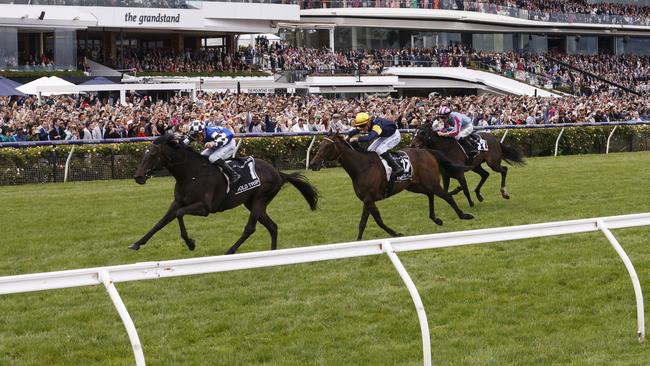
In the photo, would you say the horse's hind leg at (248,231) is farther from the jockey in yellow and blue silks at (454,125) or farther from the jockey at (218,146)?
the jockey in yellow and blue silks at (454,125)

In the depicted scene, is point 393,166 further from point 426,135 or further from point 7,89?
point 7,89

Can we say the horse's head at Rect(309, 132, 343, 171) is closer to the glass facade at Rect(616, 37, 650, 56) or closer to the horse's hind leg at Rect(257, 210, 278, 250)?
the horse's hind leg at Rect(257, 210, 278, 250)

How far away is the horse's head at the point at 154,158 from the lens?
9.40 metres

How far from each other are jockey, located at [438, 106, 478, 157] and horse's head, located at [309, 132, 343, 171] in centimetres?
268

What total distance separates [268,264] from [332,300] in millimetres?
2576

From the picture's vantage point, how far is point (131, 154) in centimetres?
1777

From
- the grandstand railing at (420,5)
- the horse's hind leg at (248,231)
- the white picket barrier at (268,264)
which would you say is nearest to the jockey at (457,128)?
the horse's hind leg at (248,231)

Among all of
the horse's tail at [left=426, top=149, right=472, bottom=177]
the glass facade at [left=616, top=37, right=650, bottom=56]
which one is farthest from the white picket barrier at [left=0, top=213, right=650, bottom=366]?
the glass facade at [left=616, top=37, right=650, bottom=56]

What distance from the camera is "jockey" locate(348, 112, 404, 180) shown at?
10617 mm

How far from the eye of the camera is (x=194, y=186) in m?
9.66

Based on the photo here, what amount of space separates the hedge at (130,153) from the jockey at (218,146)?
7.55 meters

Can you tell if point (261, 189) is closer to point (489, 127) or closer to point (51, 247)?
point (51, 247)

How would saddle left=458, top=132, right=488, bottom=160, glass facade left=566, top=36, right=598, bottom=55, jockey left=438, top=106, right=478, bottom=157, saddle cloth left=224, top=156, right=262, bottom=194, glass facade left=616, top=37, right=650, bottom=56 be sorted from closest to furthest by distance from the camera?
saddle cloth left=224, top=156, right=262, bottom=194 < jockey left=438, top=106, right=478, bottom=157 < saddle left=458, top=132, right=488, bottom=160 < glass facade left=566, top=36, right=598, bottom=55 < glass facade left=616, top=37, right=650, bottom=56

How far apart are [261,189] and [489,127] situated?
12414 mm
